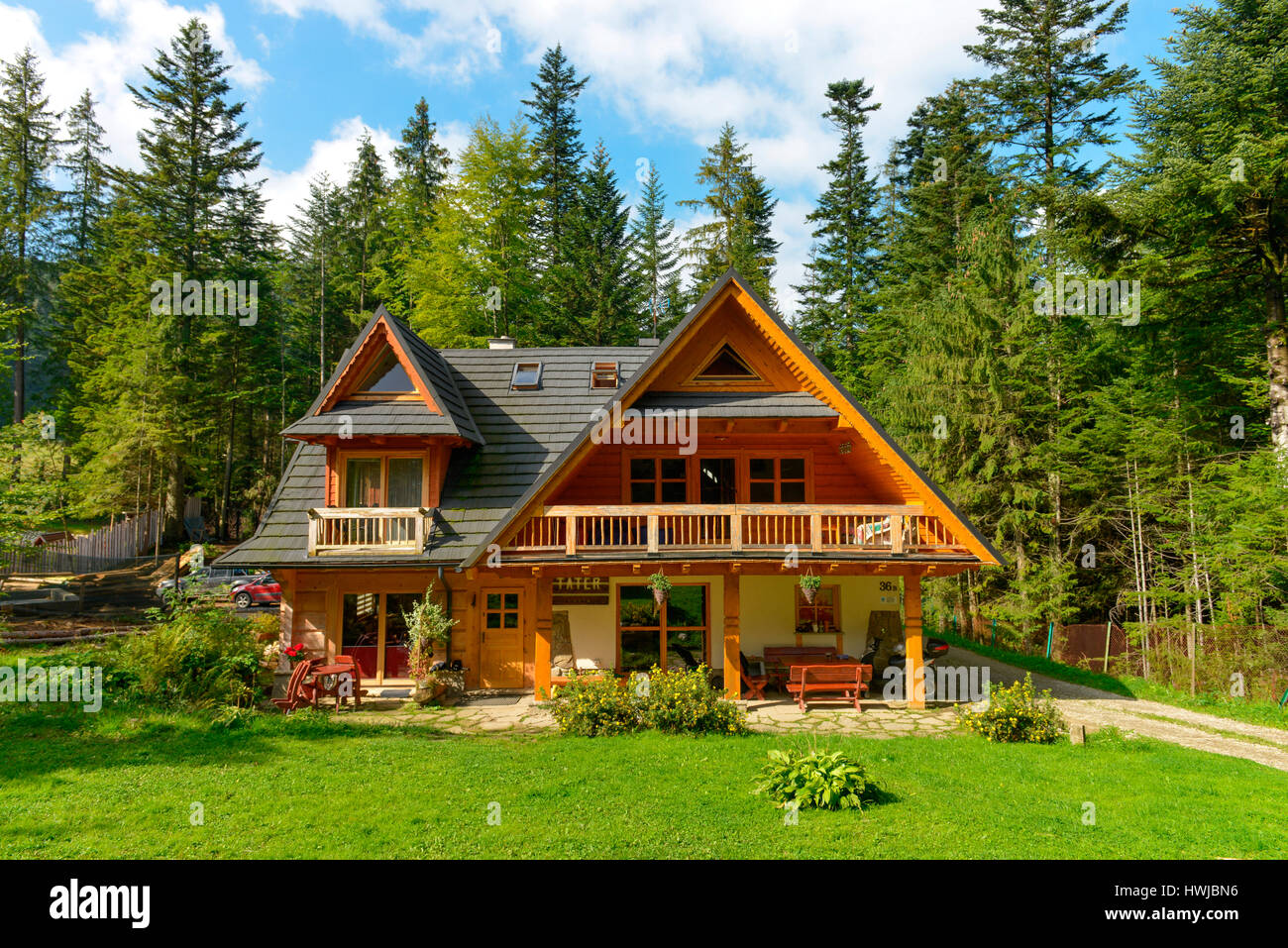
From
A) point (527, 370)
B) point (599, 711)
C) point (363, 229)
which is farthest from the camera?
point (363, 229)

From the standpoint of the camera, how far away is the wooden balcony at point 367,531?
13.9 m

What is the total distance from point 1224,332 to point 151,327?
40584 millimetres

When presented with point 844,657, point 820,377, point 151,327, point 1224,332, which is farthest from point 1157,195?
point 151,327

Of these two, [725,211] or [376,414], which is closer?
[376,414]

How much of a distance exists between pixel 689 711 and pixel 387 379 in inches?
417

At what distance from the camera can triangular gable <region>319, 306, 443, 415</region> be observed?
48.6 feet

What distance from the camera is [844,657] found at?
14703mm

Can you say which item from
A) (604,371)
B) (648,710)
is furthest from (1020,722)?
(604,371)

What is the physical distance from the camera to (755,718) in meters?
12.1

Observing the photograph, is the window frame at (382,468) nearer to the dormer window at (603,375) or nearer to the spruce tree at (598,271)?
the dormer window at (603,375)

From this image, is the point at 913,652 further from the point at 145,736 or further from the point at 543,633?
the point at 145,736

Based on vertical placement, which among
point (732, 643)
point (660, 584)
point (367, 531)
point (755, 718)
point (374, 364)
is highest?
point (374, 364)

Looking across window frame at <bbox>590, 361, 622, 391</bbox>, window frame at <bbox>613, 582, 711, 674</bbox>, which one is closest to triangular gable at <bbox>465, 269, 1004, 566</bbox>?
window frame at <bbox>613, 582, 711, 674</bbox>
